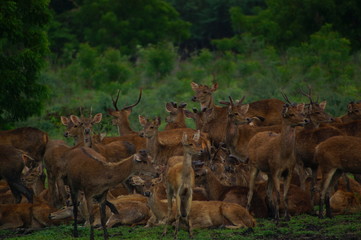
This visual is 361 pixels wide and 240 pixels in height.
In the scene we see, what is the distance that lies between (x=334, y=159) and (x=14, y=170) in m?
5.82

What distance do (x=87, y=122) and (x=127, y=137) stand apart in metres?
1.60

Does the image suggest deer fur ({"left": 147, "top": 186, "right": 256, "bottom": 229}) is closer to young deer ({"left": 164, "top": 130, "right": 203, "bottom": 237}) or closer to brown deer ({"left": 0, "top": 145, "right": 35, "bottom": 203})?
young deer ({"left": 164, "top": 130, "right": 203, "bottom": 237})

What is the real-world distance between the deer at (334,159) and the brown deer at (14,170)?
5.35 metres

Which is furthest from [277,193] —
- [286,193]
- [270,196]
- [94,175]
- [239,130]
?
[239,130]

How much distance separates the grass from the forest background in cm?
683

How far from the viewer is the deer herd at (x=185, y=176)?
11727mm

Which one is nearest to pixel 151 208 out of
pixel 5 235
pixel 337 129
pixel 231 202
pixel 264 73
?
pixel 231 202

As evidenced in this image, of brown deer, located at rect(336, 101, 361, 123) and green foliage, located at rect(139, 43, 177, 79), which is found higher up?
green foliage, located at rect(139, 43, 177, 79)

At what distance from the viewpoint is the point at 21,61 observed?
18953 mm

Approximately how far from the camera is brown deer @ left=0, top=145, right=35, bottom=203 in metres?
14.1

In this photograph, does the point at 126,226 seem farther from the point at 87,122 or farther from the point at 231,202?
the point at 87,122

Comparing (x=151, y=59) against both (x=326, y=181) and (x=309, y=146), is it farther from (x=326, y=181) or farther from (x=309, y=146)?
(x=326, y=181)

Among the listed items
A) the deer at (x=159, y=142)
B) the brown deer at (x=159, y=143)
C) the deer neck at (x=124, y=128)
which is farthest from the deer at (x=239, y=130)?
the deer neck at (x=124, y=128)

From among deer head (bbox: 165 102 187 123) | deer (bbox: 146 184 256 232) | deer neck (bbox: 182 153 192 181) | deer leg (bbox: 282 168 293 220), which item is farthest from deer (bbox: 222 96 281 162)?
deer neck (bbox: 182 153 192 181)
